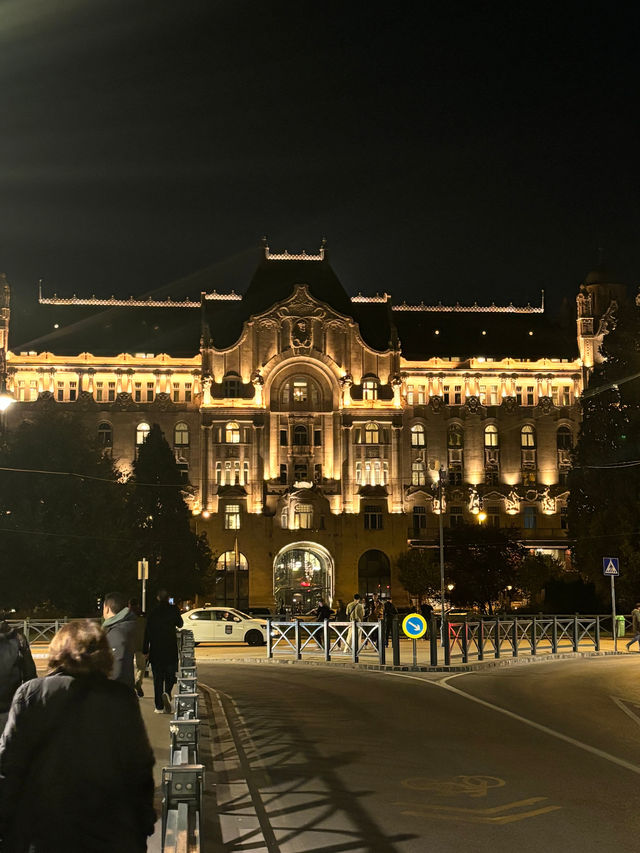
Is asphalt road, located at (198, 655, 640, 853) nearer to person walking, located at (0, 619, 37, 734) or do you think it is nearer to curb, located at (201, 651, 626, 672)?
person walking, located at (0, 619, 37, 734)

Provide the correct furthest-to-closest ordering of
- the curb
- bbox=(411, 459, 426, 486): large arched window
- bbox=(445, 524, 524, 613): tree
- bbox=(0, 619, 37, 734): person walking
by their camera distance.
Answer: bbox=(411, 459, 426, 486): large arched window → bbox=(445, 524, 524, 613): tree → the curb → bbox=(0, 619, 37, 734): person walking

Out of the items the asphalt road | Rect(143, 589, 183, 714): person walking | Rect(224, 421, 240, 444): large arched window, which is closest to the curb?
the asphalt road

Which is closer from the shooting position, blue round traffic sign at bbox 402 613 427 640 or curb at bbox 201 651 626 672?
blue round traffic sign at bbox 402 613 427 640

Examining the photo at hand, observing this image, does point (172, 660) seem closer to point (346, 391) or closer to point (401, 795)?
point (401, 795)

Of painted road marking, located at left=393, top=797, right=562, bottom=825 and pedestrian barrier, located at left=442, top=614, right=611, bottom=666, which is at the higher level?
pedestrian barrier, located at left=442, top=614, right=611, bottom=666

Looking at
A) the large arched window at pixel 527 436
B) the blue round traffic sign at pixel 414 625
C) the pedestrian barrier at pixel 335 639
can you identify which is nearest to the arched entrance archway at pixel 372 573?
the large arched window at pixel 527 436

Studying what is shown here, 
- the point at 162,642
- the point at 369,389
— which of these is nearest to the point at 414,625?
the point at 162,642

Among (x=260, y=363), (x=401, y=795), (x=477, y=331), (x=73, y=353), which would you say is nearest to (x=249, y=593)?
(x=260, y=363)

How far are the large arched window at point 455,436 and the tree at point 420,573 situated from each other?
12030mm

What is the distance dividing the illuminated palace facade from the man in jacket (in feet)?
231

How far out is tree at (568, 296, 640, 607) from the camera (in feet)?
177

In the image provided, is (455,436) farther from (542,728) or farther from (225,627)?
(542,728)

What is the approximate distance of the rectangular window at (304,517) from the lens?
8675 cm

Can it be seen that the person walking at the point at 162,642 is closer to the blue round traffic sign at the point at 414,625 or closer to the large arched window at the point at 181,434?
the blue round traffic sign at the point at 414,625
